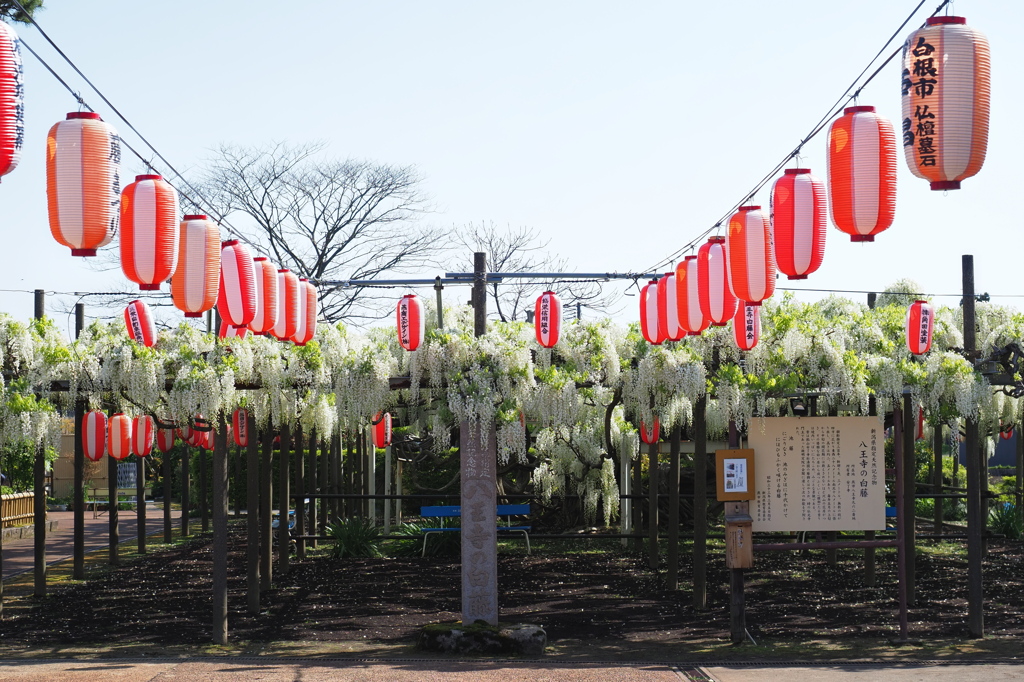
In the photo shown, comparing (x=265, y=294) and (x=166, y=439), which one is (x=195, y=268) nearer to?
(x=265, y=294)

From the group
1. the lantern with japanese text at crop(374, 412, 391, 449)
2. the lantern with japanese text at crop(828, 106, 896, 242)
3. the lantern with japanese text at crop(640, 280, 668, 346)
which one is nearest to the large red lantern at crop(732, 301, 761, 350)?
the lantern with japanese text at crop(640, 280, 668, 346)

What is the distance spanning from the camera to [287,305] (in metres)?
8.82

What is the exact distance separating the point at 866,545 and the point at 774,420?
4.58ft

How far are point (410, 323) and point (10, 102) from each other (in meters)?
5.25

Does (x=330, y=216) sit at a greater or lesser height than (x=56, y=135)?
greater

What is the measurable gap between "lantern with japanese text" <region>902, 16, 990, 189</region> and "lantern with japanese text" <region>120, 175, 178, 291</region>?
4.51m

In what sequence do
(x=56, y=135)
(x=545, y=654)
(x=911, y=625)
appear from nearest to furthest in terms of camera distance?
(x=56, y=135)
(x=545, y=654)
(x=911, y=625)

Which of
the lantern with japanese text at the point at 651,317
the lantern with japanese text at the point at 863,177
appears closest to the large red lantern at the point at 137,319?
the lantern with japanese text at the point at 651,317

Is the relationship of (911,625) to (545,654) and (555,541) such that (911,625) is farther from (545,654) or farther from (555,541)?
(555,541)

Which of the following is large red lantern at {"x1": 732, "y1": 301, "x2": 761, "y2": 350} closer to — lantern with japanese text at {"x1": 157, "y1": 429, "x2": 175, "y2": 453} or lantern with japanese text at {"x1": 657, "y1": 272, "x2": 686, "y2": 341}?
lantern with japanese text at {"x1": 657, "y1": 272, "x2": 686, "y2": 341}

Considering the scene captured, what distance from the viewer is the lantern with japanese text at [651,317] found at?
9.59 m

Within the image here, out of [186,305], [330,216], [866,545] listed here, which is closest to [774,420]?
[866,545]

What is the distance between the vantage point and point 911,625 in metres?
9.52

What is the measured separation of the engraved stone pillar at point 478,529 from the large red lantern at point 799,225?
356cm
